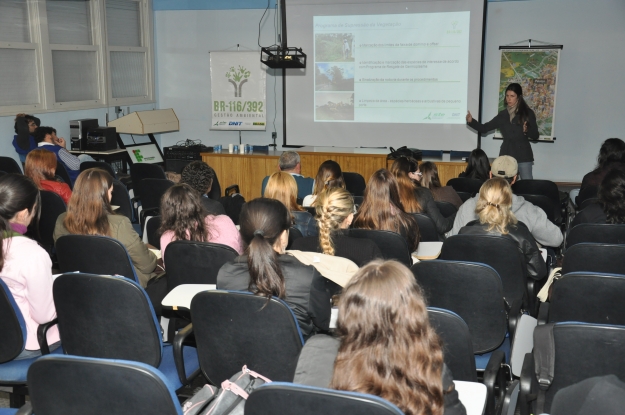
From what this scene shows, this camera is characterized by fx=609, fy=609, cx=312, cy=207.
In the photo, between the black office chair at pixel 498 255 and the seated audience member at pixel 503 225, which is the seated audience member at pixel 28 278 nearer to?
the black office chair at pixel 498 255

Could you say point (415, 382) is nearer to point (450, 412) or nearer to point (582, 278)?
point (450, 412)

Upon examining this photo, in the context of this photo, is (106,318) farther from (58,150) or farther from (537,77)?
(537,77)

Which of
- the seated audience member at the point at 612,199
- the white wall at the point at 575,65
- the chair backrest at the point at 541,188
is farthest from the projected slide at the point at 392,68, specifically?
the seated audience member at the point at 612,199

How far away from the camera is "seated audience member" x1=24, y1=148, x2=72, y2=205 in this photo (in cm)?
469

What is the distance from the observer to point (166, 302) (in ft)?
8.04

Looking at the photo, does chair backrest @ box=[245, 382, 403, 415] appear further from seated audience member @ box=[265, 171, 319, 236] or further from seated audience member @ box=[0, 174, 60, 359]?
seated audience member @ box=[265, 171, 319, 236]

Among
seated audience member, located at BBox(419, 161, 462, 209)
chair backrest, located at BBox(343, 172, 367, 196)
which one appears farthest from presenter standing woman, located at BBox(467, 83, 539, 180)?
seated audience member, located at BBox(419, 161, 462, 209)

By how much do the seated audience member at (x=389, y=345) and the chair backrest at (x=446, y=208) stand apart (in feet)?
10.5

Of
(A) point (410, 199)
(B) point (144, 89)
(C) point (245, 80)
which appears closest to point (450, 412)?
(A) point (410, 199)

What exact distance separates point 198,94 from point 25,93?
8.81ft

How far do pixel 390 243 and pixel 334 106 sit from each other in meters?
5.56

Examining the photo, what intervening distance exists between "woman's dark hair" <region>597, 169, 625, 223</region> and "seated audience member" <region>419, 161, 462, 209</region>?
1.26 m

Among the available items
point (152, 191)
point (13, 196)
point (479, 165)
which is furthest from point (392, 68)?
point (13, 196)

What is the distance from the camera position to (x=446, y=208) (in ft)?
15.3
